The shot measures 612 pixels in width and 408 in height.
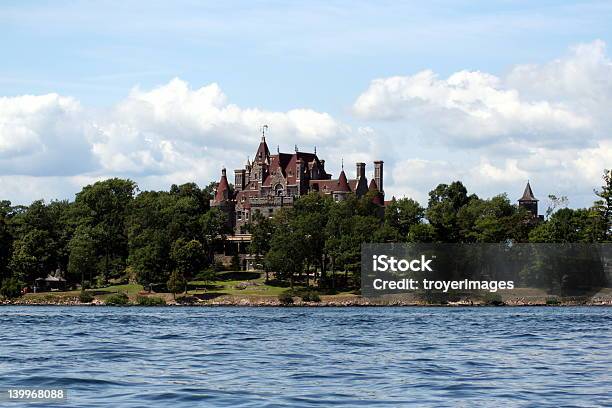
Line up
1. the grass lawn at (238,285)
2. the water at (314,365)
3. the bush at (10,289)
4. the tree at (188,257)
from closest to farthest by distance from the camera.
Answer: the water at (314,365) → the bush at (10,289) → the grass lawn at (238,285) → the tree at (188,257)

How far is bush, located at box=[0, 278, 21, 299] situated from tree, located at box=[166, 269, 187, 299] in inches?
772

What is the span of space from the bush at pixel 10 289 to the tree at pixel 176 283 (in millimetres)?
19602

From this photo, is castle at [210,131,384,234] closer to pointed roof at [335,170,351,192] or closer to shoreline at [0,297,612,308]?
pointed roof at [335,170,351,192]

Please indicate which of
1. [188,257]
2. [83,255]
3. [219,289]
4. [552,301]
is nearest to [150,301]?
[219,289]

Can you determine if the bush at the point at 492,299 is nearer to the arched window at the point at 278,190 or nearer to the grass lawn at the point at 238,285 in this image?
the grass lawn at the point at 238,285

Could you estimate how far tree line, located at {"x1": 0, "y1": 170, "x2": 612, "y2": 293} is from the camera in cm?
14912

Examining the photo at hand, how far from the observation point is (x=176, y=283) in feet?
463

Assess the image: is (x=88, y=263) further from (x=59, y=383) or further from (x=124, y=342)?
(x=59, y=383)

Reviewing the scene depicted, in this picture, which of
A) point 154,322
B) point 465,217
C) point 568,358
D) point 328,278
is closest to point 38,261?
point 328,278

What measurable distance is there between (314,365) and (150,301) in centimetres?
9658

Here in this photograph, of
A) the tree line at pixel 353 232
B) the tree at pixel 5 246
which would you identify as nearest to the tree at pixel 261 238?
the tree line at pixel 353 232

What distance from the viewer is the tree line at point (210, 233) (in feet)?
489

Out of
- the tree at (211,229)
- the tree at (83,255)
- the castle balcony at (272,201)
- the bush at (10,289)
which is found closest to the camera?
the bush at (10,289)

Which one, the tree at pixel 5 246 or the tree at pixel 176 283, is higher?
the tree at pixel 5 246
